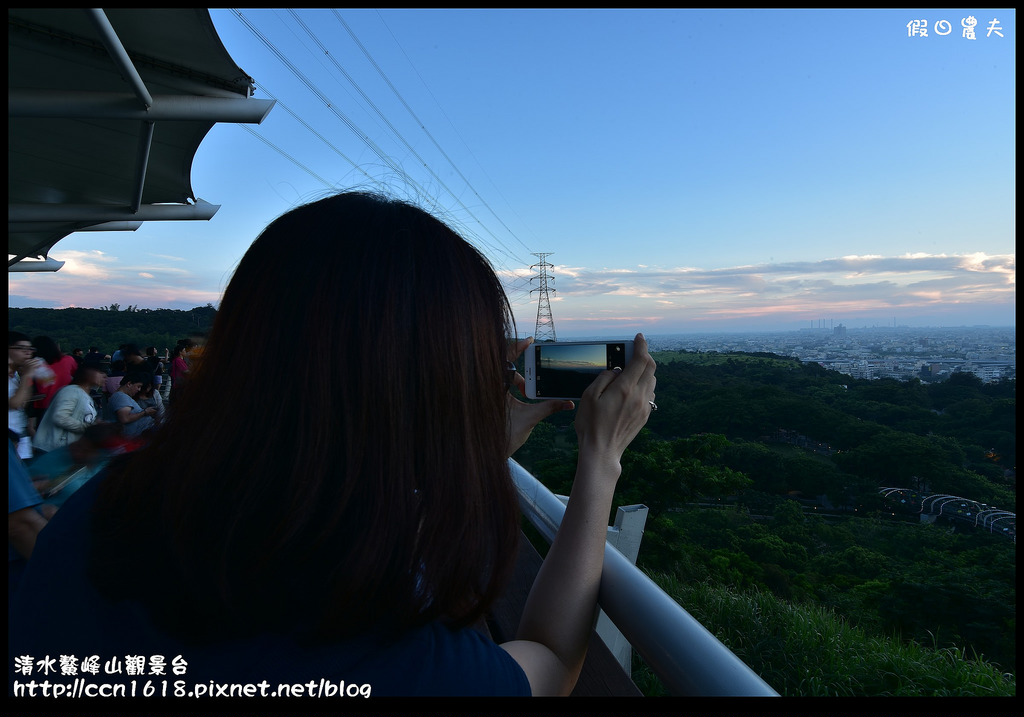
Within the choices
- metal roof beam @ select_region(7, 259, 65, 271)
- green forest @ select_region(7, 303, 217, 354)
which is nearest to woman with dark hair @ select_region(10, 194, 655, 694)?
green forest @ select_region(7, 303, 217, 354)

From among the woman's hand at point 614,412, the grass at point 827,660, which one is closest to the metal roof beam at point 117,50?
the woman's hand at point 614,412

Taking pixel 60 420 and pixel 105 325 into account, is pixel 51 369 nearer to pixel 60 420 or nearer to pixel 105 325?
pixel 60 420

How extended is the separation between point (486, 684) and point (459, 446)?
0.81 feet

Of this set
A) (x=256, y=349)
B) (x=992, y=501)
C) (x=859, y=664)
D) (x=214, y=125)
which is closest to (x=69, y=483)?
(x=256, y=349)

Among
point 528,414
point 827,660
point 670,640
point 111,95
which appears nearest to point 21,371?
point 528,414

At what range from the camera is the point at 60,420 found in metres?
3.15

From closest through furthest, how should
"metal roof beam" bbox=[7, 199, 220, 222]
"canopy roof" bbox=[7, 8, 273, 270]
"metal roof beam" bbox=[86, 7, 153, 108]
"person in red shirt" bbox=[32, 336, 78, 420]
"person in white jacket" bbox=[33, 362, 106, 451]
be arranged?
1. "person in white jacket" bbox=[33, 362, 106, 451]
2. "person in red shirt" bbox=[32, 336, 78, 420]
3. "metal roof beam" bbox=[86, 7, 153, 108]
4. "canopy roof" bbox=[7, 8, 273, 270]
5. "metal roof beam" bbox=[7, 199, 220, 222]

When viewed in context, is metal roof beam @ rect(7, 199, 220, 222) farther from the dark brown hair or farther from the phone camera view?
the dark brown hair

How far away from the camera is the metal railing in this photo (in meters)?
0.58

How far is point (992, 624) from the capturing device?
380cm

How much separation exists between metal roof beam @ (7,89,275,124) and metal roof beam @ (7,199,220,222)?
351 cm

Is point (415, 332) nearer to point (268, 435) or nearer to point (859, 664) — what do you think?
point (268, 435)

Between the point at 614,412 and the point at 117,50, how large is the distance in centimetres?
614

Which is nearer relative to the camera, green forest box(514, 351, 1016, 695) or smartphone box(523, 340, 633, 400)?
smartphone box(523, 340, 633, 400)
